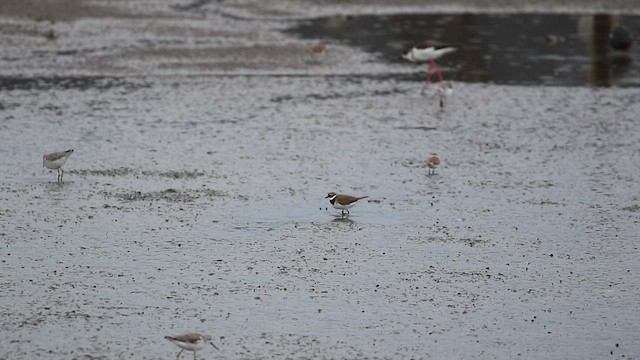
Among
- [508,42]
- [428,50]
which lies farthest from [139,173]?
[508,42]

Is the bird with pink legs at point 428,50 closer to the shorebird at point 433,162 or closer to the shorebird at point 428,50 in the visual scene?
the shorebird at point 428,50

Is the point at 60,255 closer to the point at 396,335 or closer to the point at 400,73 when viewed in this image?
the point at 396,335

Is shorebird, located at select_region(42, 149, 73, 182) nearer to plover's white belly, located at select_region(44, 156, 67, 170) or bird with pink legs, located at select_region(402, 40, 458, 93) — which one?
plover's white belly, located at select_region(44, 156, 67, 170)

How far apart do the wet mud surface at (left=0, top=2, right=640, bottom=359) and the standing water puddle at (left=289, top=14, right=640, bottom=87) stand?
8.35 ft

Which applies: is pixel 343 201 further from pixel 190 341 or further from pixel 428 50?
pixel 428 50

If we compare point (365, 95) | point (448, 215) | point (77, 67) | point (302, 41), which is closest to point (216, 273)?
point (448, 215)

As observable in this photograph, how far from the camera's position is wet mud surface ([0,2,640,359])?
535 inches

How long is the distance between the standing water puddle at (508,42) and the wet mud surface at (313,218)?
100 inches

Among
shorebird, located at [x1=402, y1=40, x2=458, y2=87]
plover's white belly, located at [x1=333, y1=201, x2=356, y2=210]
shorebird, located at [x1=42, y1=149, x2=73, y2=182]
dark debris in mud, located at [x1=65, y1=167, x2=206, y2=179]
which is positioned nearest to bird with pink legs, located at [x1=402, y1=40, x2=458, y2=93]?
shorebird, located at [x1=402, y1=40, x2=458, y2=87]

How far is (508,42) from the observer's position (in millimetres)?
39656

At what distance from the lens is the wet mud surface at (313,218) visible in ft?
44.5

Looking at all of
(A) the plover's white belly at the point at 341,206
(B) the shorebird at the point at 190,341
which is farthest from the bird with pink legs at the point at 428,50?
(B) the shorebird at the point at 190,341

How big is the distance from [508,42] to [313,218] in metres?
22.8

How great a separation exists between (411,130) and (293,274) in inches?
431
